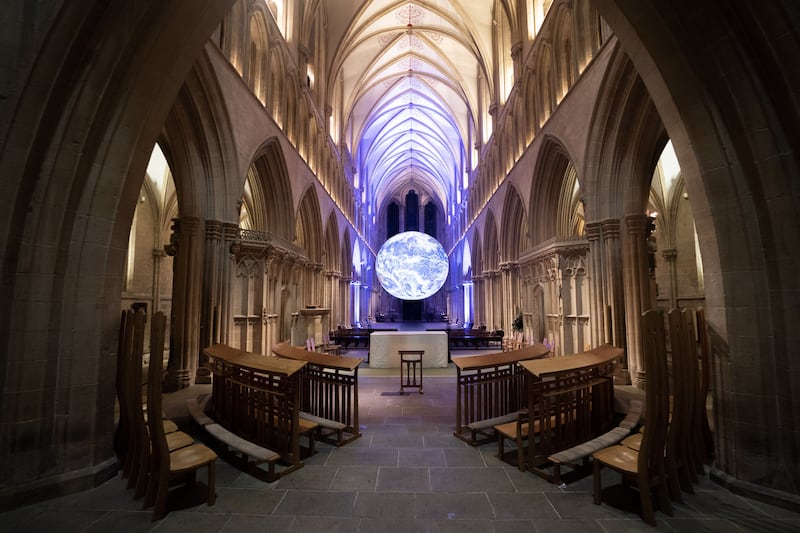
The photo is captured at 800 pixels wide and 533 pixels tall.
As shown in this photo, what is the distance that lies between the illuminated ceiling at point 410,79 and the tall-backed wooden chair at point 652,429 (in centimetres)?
1532

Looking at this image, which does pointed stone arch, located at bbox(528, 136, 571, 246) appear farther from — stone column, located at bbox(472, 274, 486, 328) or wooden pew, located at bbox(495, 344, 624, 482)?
stone column, located at bbox(472, 274, 486, 328)

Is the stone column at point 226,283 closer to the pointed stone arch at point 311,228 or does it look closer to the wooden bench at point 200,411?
the wooden bench at point 200,411

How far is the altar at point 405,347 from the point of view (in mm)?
8945

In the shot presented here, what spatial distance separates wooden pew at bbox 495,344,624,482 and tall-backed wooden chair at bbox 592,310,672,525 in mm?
732

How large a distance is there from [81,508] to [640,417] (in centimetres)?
511

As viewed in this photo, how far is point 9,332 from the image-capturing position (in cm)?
291

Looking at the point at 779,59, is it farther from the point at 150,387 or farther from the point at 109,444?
the point at 109,444

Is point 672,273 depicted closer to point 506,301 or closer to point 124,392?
point 506,301

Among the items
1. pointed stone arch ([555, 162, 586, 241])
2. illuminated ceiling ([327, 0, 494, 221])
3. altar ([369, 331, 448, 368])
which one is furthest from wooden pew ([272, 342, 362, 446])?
illuminated ceiling ([327, 0, 494, 221])

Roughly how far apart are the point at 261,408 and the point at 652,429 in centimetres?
329

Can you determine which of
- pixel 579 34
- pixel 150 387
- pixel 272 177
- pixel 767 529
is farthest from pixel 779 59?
pixel 272 177

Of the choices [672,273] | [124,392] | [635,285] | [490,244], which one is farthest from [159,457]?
[490,244]

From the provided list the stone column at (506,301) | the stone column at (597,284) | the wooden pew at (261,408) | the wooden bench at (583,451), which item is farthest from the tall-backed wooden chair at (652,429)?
the stone column at (506,301)

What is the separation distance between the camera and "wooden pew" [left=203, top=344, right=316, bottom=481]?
3348 millimetres
